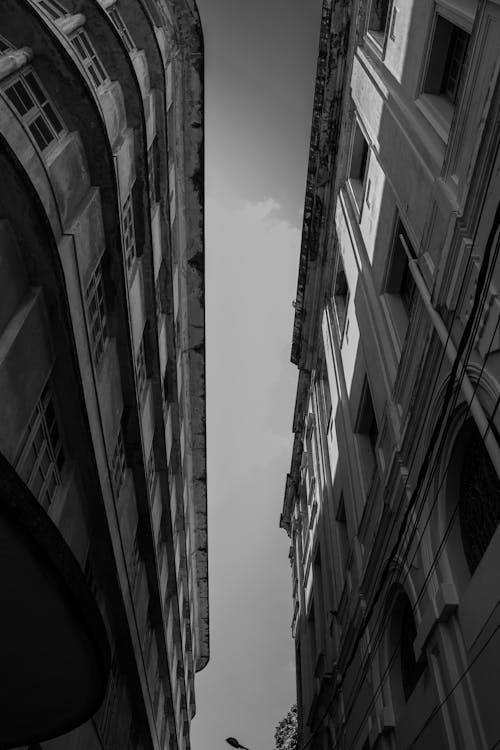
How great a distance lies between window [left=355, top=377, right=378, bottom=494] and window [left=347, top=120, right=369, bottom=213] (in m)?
5.34

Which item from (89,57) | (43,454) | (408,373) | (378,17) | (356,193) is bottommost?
(43,454)

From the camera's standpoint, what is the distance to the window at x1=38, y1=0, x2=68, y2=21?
Answer: 10.9m

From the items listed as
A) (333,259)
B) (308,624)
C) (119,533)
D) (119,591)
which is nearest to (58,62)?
(119,533)

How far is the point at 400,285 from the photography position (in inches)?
545

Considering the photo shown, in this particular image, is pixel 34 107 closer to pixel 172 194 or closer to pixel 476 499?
pixel 476 499

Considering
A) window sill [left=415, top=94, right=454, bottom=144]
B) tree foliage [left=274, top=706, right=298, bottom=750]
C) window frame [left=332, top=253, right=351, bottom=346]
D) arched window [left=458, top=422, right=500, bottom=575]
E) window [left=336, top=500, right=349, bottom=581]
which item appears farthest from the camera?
tree foliage [left=274, top=706, right=298, bottom=750]

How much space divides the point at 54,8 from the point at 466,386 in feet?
32.7

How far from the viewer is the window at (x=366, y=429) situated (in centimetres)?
1520

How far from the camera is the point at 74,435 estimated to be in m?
10.2

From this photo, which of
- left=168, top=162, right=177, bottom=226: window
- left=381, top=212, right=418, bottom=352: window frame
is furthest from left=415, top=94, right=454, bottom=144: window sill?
left=168, top=162, right=177, bottom=226: window

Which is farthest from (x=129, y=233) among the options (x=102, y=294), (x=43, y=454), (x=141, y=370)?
(x=43, y=454)

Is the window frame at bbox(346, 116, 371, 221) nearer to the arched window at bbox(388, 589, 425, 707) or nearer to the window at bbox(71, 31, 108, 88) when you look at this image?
the window at bbox(71, 31, 108, 88)

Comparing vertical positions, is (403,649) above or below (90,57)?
below

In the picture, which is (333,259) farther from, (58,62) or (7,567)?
(7,567)
